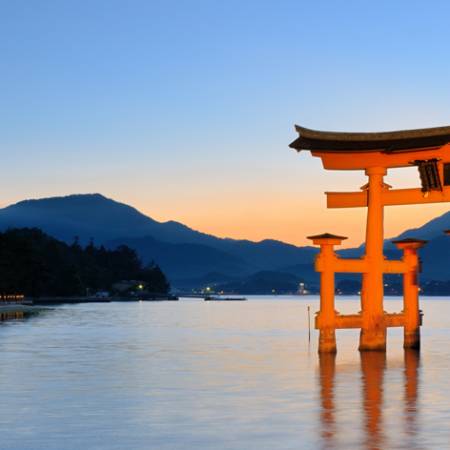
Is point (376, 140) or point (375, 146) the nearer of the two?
point (376, 140)

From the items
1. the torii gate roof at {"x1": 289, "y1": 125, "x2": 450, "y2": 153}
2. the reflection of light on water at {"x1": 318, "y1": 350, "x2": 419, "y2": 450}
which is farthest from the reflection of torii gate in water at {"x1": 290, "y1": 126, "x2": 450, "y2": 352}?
the reflection of light on water at {"x1": 318, "y1": 350, "x2": 419, "y2": 450}

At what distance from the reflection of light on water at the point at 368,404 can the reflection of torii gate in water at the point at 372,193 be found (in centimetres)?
137

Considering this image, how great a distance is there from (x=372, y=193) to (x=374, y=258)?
2.32 meters

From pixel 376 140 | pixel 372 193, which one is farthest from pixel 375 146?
pixel 372 193

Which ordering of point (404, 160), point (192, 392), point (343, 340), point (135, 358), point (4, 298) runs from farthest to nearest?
point (4, 298), point (343, 340), point (135, 358), point (404, 160), point (192, 392)

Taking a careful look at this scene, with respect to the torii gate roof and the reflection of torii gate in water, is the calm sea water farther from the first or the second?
the torii gate roof

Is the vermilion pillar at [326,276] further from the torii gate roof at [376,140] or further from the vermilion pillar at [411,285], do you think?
the vermilion pillar at [411,285]

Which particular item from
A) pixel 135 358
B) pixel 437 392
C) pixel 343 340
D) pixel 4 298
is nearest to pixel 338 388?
pixel 437 392

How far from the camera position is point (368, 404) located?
2077 centimetres

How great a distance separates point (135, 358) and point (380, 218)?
1090cm

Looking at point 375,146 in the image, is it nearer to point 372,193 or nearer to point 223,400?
point 372,193

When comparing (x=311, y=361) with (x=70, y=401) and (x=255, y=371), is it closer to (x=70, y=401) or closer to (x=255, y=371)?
(x=255, y=371)

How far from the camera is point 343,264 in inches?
1336

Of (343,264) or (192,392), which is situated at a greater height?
(343,264)
